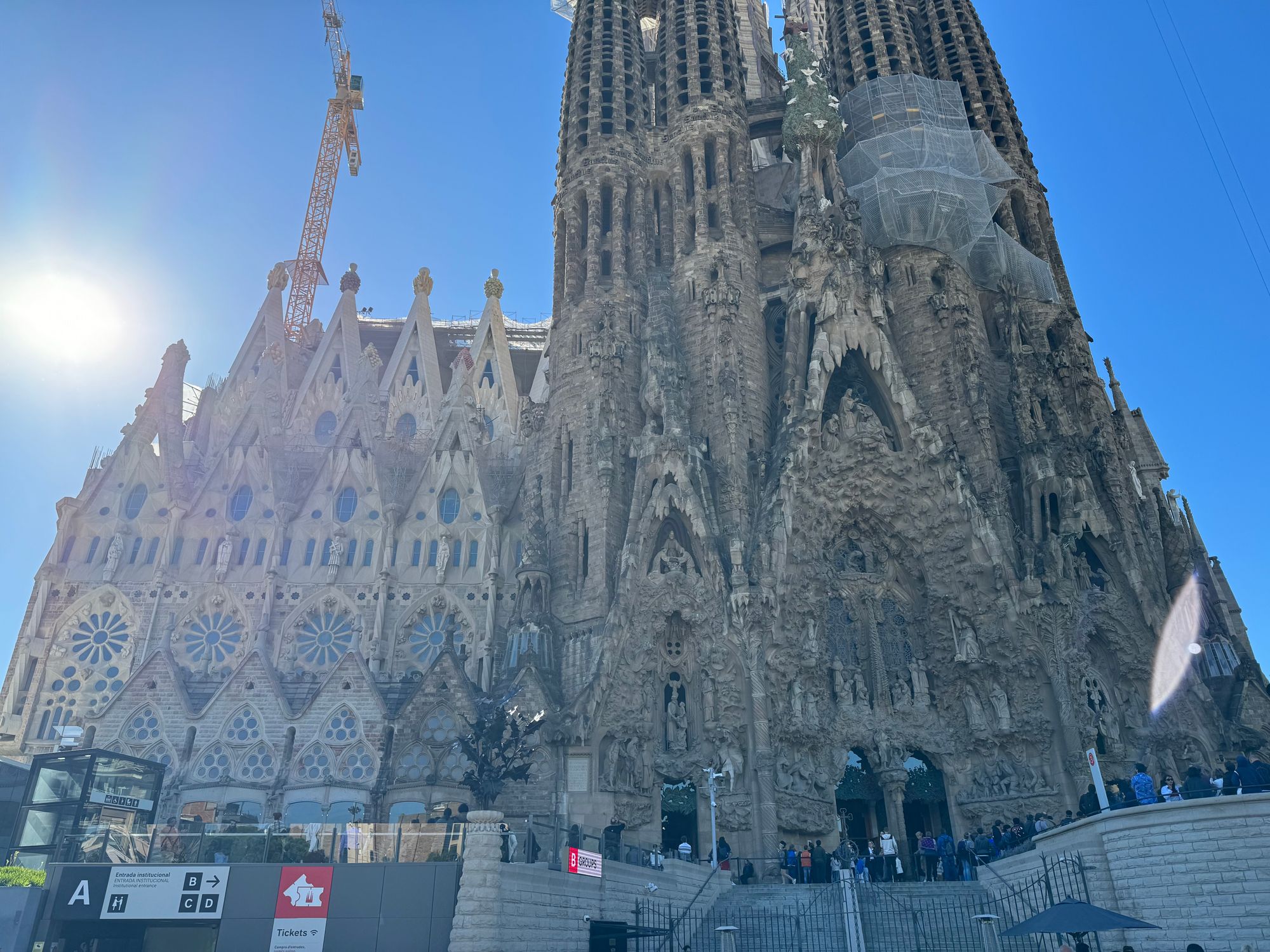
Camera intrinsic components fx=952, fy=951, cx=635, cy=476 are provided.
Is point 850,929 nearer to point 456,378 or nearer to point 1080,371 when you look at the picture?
point 1080,371

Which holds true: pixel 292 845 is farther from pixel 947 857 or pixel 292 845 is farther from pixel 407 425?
pixel 407 425

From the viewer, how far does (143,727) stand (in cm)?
3103

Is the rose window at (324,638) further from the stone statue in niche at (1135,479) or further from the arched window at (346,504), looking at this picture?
the stone statue in niche at (1135,479)

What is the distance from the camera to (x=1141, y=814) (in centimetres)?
1605

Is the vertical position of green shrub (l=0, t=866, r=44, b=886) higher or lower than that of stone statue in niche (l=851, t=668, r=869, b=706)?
lower

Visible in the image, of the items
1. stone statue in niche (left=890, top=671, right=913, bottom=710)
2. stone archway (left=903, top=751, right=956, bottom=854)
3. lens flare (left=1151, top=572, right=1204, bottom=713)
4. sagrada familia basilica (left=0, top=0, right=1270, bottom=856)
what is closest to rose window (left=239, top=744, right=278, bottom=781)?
sagrada familia basilica (left=0, top=0, right=1270, bottom=856)

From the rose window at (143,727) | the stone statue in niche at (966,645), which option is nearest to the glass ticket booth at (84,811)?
the rose window at (143,727)

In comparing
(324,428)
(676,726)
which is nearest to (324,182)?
(324,428)

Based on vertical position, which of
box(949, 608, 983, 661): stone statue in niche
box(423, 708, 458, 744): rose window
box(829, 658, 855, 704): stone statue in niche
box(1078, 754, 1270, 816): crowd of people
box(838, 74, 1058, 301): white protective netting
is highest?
box(838, 74, 1058, 301): white protective netting

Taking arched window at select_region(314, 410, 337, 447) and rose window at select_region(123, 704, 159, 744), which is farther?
arched window at select_region(314, 410, 337, 447)

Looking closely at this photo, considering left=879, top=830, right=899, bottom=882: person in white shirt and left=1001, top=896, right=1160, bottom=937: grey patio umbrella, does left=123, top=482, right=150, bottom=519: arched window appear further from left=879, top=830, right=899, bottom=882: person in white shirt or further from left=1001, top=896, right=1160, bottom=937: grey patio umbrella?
left=1001, top=896, right=1160, bottom=937: grey patio umbrella

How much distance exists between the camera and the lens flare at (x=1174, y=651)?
93.1 ft

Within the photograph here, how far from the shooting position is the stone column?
15797mm

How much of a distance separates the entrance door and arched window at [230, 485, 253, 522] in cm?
1984
